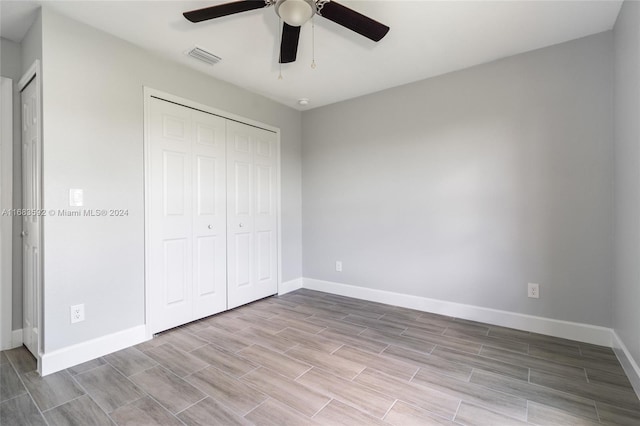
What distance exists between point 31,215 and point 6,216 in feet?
1.04

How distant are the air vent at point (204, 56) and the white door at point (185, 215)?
477mm

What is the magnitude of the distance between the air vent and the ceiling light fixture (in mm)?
Answer: 1214

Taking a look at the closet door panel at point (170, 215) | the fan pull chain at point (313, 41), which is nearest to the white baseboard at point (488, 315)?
the closet door panel at point (170, 215)

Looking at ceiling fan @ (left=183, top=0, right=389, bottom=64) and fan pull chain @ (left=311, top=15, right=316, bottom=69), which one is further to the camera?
fan pull chain @ (left=311, top=15, right=316, bottom=69)

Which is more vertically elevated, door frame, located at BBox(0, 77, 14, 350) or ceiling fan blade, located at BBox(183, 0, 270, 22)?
ceiling fan blade, located at BBox(183, 0, 270, 22)

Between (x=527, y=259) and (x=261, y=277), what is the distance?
109 inches

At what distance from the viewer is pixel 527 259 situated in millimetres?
2650

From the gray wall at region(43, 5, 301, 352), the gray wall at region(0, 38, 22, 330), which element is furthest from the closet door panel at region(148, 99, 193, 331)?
the gray wall at region(0, 38, 22, 330)

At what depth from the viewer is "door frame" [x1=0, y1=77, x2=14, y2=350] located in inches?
92.1

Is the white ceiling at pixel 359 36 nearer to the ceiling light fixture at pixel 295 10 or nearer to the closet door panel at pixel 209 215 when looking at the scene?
the ceiling light fixture at pixel 295 10

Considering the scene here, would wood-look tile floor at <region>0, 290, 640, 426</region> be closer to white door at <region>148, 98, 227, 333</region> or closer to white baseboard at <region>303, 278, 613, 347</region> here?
white baseboard at <region>303, 278, 613, 347</region>

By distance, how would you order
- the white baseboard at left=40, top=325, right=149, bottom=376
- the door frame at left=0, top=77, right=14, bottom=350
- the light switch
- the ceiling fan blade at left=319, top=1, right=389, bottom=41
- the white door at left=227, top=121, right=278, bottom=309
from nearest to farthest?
the ceiling fan blade at left=319, top=1, right=389, bottom=41, the white baseboard at left=40, top=325, right=149, bottom=376, the light switch, the door frame at left=0, top=77, right=14, bottom=350, the white door at left=227, top=121, right=278, bottom=309

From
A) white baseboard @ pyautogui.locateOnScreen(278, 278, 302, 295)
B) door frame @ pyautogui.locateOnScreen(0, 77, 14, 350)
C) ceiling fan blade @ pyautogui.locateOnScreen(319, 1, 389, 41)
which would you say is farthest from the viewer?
white baseboard @ pyautogui.locateOnScreen(278, 278, 302, 295)

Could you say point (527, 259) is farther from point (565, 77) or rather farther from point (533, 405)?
point (565, 77)
